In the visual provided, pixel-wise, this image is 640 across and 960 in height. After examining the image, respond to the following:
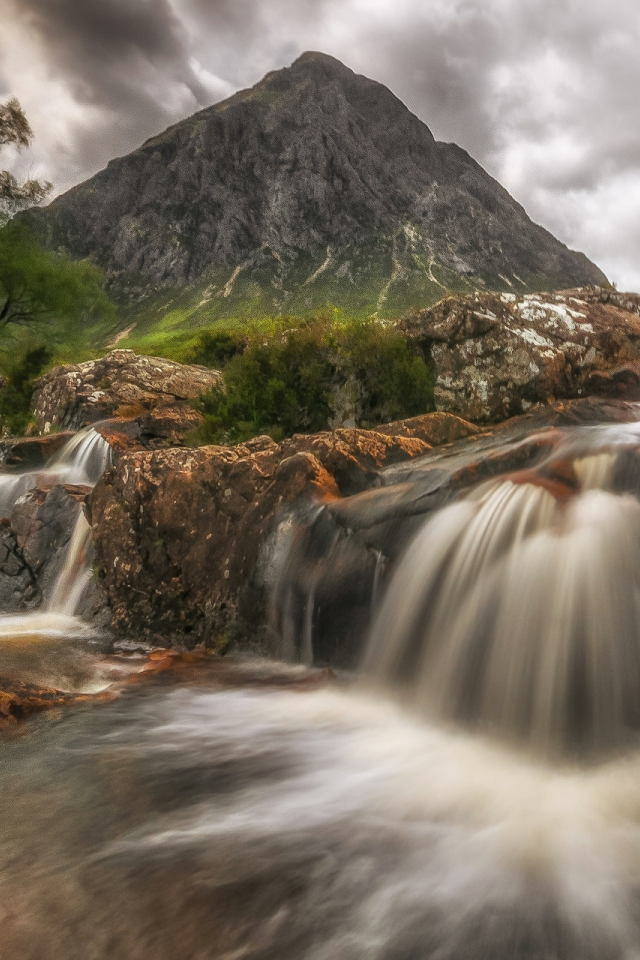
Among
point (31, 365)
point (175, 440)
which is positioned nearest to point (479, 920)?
point (175, 440)

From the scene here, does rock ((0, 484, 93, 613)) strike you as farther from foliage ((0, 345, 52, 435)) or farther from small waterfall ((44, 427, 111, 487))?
foliage ((0, 345, 52, 435))

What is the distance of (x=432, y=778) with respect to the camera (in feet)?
17.0

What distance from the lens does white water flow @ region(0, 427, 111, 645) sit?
10.7 meters

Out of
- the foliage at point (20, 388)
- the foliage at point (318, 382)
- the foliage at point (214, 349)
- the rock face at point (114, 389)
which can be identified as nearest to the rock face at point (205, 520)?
the foliage at point (318, 382)

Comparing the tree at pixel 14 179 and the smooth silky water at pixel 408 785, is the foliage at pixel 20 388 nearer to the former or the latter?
the tree at pixel 14 179

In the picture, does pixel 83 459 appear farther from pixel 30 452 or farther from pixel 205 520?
pixel 205 520

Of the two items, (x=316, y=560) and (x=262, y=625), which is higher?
(x=316, y=560)

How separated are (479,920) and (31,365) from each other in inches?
1307

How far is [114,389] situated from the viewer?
25328 mm

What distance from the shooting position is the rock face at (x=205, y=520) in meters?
9.29

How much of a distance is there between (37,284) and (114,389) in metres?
7.63

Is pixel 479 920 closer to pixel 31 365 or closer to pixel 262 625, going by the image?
pixel 262 625

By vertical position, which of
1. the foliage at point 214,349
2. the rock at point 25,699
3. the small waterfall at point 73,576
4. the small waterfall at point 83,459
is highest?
the foliage at point 214,349

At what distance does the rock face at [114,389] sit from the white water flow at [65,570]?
170 inches
